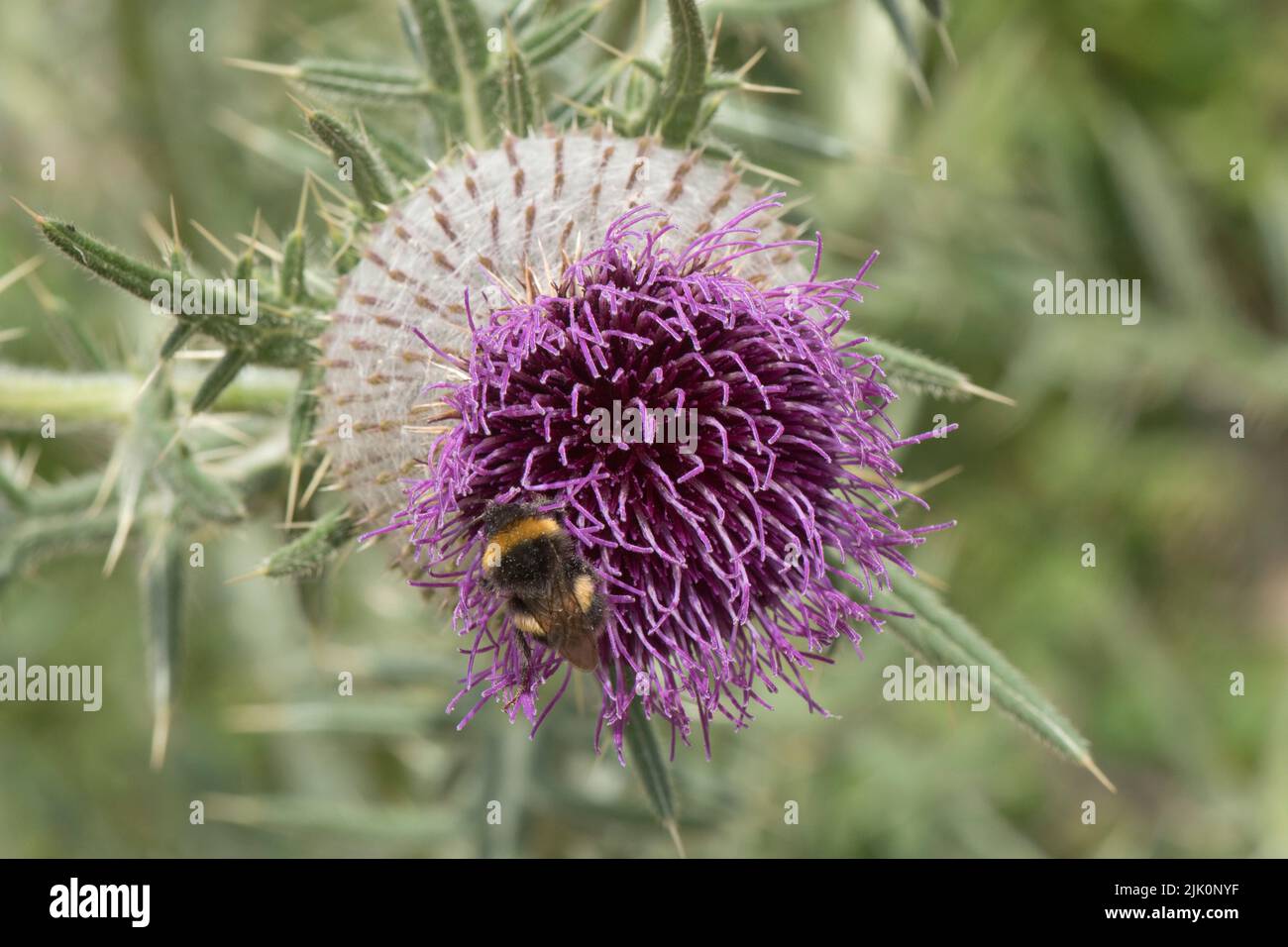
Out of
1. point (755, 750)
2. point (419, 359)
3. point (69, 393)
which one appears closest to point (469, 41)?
point (419, 359)

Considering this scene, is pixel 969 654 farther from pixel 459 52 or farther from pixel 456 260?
pixel 459 52

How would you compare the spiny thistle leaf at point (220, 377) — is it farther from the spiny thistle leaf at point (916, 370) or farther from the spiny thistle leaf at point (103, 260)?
the spiny thistle leaf at point (916, 370)

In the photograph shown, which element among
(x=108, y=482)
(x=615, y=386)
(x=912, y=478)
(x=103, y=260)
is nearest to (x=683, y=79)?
(x=615, y=386)

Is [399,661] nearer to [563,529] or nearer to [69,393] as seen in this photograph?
[69,393]

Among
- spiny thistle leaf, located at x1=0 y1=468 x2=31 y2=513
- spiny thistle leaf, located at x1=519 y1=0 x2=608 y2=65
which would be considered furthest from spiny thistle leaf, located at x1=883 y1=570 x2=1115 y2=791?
spiny thistle leaf, located at x1=0 y1=468 x2=31 y2=513

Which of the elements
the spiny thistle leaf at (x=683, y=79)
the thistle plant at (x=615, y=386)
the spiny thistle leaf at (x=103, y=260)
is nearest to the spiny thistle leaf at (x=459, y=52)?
the thistle plant at (x=615, y=386)

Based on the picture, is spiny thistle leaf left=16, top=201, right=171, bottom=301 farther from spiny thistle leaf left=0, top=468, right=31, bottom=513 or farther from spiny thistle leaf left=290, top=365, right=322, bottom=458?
spiny thistle leaf left=0, top=468, right=31, bottom=513
